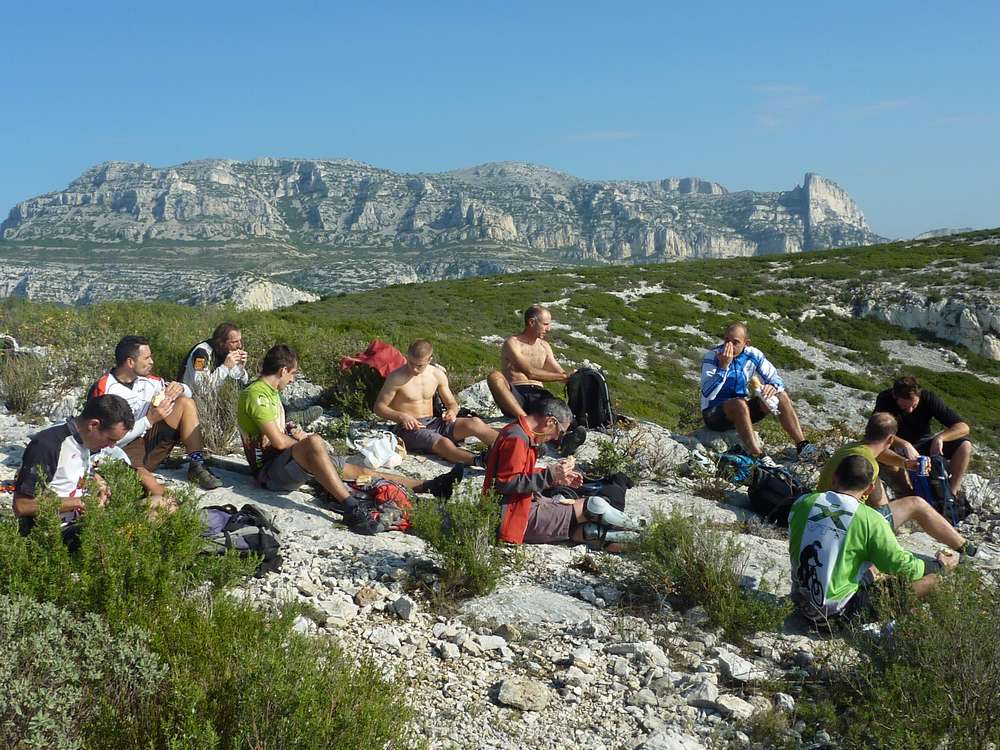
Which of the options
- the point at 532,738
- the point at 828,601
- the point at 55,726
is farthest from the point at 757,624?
the point at 55,726

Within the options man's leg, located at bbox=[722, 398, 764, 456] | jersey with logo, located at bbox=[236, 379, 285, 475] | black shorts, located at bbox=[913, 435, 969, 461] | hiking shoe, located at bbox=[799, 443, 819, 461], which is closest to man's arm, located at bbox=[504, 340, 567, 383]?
man's leg, located at bbox=[722, 398, 764, 456]

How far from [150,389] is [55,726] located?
4.17 metres

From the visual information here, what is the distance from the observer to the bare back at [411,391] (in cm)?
762

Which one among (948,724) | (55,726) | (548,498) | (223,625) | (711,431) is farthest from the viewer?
(711,431)

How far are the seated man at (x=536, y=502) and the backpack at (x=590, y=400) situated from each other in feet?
9.32

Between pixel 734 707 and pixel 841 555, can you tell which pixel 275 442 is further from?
pixel 841 555

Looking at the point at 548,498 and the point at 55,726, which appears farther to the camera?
the point at 548,498

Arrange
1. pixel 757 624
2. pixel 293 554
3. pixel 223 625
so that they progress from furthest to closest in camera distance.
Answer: pixel 293 554 → pixel 757 624 → pixel 223 625

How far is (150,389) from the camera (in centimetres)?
614

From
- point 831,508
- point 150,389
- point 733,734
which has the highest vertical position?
point 150,389

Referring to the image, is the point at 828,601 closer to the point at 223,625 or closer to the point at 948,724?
the point at 948,724

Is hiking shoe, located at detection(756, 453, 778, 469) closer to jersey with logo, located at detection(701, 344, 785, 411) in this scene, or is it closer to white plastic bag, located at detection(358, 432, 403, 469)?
jersey with logo, located at detection(701, 344, 785, 411)

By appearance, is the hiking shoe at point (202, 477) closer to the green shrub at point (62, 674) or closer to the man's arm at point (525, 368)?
the green shrub at point (62, 674)

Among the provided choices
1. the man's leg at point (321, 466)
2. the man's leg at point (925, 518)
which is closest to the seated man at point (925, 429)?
the man's leg at point (925, 518)
